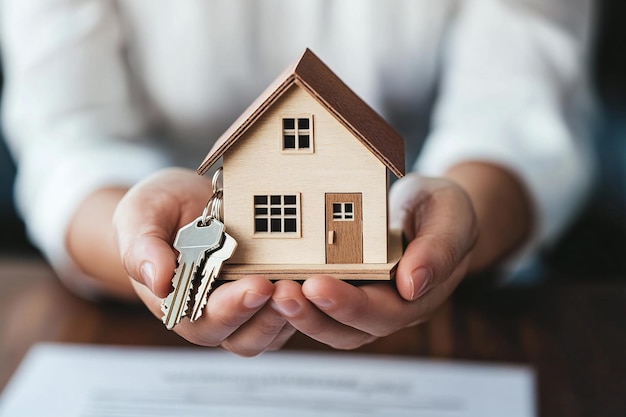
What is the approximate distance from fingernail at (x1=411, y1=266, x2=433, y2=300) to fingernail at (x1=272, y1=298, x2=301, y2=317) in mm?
97

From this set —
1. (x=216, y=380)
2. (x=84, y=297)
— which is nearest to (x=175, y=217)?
(x=216, y=380)

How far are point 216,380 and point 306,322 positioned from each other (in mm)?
386

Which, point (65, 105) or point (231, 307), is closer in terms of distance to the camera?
point (231, 307)

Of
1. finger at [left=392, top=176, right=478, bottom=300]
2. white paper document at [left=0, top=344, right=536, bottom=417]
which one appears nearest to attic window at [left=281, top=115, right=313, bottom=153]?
finger at [left=392, top=176, right=478, bottom=300]

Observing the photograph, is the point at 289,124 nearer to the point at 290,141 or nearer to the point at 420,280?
the point at 290,141

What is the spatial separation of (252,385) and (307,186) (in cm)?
34

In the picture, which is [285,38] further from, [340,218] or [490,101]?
[340,218]

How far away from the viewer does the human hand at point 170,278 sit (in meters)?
0.55

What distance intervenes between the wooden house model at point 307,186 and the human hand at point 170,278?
56 millimetres

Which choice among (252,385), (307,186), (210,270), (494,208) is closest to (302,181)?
(307,186)

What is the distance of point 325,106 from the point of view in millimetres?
598

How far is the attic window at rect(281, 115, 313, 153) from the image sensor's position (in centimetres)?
63

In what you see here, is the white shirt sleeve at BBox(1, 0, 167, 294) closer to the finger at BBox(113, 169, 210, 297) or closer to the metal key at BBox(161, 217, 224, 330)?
the finger at BBox(113, 169, 210, 297)

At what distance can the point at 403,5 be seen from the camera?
4.24 ft
